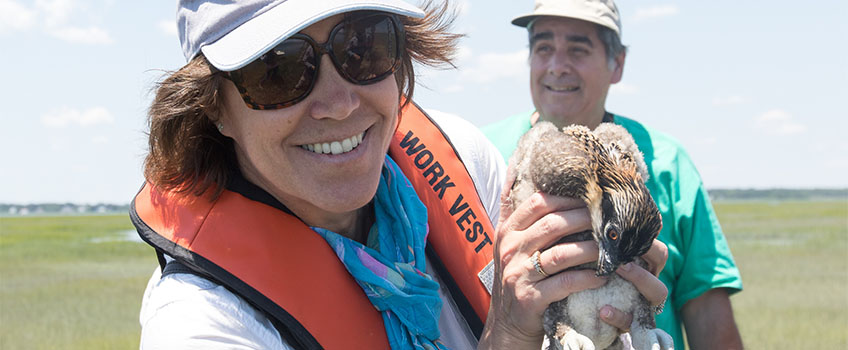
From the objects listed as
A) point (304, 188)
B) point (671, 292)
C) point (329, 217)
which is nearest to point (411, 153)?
A: point (329, 217)

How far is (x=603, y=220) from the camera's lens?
2.51m

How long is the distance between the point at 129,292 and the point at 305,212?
1843 cm

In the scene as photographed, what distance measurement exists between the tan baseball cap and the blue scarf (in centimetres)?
281

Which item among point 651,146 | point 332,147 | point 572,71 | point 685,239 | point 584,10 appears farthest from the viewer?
point 572,71

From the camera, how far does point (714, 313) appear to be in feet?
15.6

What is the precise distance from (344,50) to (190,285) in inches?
40.6

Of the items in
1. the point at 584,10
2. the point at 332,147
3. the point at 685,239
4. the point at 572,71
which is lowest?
the point at 685,239

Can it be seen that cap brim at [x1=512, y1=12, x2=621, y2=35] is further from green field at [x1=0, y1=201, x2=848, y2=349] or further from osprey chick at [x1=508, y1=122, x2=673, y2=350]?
green field at [x1=0, y1=201, x2=848, y2=349]

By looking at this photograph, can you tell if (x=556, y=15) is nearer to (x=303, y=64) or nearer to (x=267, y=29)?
(x=303, y=64)

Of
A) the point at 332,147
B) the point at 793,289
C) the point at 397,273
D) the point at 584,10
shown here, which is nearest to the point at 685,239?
the point at 584,10

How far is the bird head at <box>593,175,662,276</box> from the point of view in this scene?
8.13ft

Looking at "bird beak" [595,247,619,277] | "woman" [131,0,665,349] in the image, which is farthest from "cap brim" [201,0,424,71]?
"bird beak" [595,247,619,277]

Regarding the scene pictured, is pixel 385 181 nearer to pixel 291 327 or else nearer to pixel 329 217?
pixel 329 217

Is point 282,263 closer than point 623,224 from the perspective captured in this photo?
No
